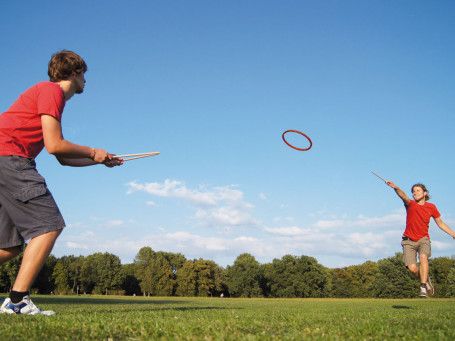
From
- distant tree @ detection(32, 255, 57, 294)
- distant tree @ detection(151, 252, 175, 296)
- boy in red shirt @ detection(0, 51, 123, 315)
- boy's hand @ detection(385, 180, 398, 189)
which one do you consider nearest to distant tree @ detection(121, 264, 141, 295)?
distant tree @ detection(151, 252, 175, 296)

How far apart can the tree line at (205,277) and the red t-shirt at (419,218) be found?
88.6 m

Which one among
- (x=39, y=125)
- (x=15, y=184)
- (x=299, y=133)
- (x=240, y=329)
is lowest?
(x=240, y=329)

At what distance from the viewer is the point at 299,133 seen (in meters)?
13.6

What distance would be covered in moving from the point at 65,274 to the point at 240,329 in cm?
10369

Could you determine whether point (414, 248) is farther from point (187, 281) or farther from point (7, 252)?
point (187, 281)

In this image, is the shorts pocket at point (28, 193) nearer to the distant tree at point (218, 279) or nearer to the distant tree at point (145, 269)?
the distant tree at point (145, 269)

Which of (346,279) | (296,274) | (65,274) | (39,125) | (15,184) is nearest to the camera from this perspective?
(15,184)

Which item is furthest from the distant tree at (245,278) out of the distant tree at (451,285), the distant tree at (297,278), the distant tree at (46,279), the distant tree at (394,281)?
the distant tree at (46,279)

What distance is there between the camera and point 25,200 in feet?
15.2

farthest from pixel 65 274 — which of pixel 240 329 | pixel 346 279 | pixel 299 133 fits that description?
pixel 240 329

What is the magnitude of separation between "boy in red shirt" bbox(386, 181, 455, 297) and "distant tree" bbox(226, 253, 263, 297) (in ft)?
329

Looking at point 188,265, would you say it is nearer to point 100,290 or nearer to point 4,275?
point 100,290

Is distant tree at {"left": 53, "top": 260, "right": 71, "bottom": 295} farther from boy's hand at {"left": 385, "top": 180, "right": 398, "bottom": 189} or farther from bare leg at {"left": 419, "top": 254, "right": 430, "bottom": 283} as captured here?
boy's hand at {"left": 385, "top": 180, "right": 398, "bottom": 189}

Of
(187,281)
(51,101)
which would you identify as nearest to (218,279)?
(187,281)
